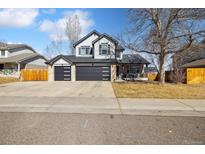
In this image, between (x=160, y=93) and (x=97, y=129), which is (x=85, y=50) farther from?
(x=97, y=129)

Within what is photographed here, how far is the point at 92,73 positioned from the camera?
2820 centimetres

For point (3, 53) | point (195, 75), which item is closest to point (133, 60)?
point (195, 75)

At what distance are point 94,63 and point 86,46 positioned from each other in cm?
398

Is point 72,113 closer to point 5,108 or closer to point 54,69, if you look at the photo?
point 5,108

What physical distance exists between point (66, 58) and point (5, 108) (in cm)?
2030

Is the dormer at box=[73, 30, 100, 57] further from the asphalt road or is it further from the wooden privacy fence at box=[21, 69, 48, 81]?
the asphalt road

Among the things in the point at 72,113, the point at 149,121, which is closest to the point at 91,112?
the point at 72,113

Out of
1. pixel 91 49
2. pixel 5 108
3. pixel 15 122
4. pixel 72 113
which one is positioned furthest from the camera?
pixel 91 49

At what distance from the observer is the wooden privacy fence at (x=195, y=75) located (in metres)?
23.5

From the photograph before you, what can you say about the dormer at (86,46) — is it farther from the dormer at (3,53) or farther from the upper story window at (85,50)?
the dormer at (3,53)

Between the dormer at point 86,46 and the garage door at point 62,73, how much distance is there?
341cm

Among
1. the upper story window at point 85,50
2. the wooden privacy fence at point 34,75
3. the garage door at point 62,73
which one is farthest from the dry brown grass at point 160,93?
the wooden privacy fence at point 34,75
